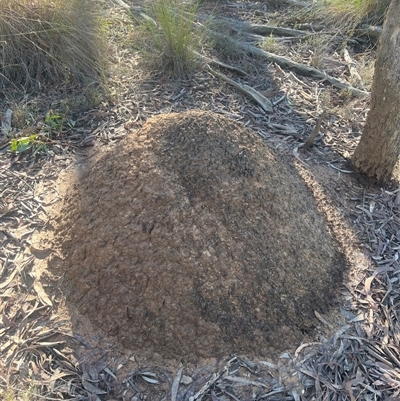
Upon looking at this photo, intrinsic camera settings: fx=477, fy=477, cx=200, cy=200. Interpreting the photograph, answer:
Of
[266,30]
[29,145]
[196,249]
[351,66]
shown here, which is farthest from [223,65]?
[196,249]

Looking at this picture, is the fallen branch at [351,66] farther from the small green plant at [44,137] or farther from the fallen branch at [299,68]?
the small green plant at [44,137]

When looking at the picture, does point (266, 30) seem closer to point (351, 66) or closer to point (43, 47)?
point (351, 66)

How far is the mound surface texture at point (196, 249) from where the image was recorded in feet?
6.75

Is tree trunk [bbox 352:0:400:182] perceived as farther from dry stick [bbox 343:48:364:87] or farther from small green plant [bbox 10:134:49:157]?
small green plant [bbox 10:134:49:157]

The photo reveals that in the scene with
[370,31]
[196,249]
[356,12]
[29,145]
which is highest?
[356,12]

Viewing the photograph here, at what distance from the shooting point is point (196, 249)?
212 centimetres

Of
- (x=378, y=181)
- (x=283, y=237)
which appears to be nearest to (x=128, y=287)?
(x=283, y=237)

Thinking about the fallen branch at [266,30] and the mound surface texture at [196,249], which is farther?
the fallen branch at [266,30]

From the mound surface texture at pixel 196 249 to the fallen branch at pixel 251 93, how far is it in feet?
4.64

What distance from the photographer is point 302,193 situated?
2568 millimetres

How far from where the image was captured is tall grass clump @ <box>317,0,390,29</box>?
5.14m

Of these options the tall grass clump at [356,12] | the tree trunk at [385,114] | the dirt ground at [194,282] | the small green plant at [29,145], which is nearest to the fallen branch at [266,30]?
the tall grass clump at [356,12]

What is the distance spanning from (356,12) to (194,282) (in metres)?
4.30

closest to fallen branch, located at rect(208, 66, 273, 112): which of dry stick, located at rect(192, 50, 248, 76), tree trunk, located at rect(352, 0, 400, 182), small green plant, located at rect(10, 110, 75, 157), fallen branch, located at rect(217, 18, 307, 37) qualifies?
dry stick, located at rect(192, 50, 248, 76)
